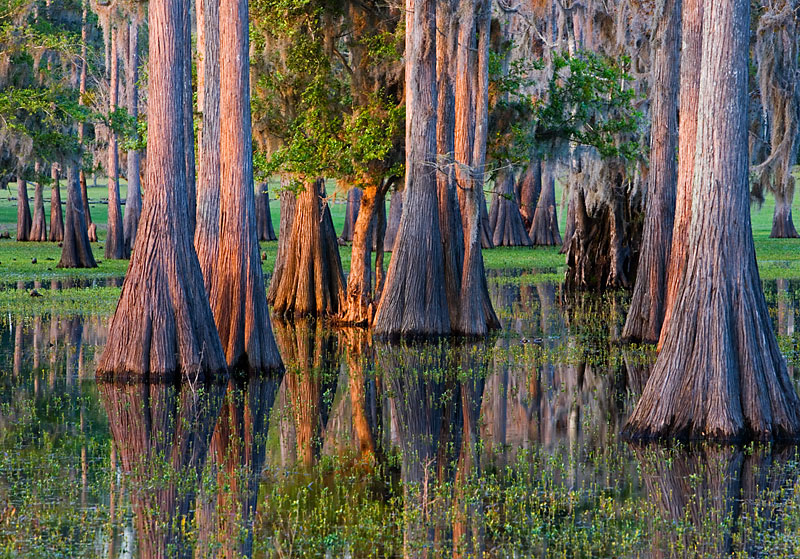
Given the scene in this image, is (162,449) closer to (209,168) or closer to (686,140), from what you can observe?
(209,168)

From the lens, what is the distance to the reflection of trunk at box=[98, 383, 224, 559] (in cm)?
789

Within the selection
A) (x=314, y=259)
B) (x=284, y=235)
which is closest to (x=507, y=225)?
(x=284, y=235)

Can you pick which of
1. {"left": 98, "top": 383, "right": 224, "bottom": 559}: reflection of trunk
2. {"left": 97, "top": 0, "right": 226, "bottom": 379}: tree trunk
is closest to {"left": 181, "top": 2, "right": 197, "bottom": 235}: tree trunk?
{"left": 97, "top": 0, "right": 226, "bottom": 379}: tree trunk

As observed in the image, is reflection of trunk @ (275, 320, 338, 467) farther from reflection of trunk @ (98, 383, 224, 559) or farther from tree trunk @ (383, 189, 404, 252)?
tree trunk @ (383, 189, 404, 252)

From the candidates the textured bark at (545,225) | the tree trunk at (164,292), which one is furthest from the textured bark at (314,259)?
the textured bark at (545,225)

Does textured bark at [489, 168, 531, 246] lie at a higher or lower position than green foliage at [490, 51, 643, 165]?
lower

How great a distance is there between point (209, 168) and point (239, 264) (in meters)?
1.48

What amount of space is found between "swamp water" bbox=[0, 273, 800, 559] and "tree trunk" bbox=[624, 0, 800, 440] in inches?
13.0

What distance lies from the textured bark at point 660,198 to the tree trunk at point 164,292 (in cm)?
666

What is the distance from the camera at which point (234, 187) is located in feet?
49.5

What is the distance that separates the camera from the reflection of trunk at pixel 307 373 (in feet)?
36.5

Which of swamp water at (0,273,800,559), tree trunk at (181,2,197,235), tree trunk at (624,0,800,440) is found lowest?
swamp water at (0,273,800,559)

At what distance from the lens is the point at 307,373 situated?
1504 centimetres

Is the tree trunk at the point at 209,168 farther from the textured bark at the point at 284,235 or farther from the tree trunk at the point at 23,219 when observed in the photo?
the tree trunk at the point at 23,219
